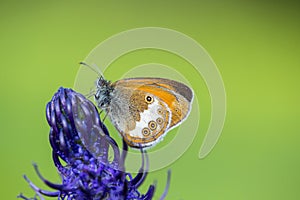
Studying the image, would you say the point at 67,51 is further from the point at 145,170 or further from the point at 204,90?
the point at 145,170

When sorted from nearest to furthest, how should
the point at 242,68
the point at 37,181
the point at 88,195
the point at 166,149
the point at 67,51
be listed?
the point at 88,195 → the point at 166,149 → the point at 37,181 → the point at 67,51 → the point at 242,68

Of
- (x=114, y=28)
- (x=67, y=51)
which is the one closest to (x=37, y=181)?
(x=67, y=51)

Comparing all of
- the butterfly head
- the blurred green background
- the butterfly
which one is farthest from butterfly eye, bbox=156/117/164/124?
the blurred green background

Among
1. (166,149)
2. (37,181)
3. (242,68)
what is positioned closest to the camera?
(166,149)

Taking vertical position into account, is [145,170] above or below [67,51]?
below

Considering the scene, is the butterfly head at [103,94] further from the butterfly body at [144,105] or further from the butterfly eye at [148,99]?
the butterfly eye at [148,99]

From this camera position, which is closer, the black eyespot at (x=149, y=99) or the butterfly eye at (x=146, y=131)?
the butterfly eye at (x=146, y=131)

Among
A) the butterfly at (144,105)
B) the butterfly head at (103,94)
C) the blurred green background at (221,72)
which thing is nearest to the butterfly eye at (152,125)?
the butterfly at (144,105)

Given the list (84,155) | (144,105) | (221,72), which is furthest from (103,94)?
(221,72)
